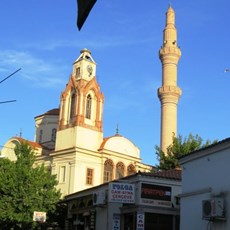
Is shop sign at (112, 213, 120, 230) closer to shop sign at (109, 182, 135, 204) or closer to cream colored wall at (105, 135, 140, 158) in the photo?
shop sign at (109, 182, 135, 204)

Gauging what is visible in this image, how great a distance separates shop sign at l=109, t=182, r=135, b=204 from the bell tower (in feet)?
70.0

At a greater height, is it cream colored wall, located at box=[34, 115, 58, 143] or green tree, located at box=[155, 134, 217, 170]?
cream colored wall, located at box=[34, 115, 58, 143]

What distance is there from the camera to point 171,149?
4250 cm

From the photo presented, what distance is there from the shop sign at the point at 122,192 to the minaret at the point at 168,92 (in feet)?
102

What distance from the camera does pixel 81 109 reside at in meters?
49.0

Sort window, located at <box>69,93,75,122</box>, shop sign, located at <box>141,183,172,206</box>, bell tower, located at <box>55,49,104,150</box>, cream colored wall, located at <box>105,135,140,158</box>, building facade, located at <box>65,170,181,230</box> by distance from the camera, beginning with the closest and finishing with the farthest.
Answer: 1. building facade, located at <box>65,170,181,230</box>
2. shop sign, located at <box>141,183,172,206</box>
3. bell tower, located at <box>55,49,104,150</box>
4. cream colored wall, located at <box>105,135,140,158</box>
5. window, located at <box>69,93,75,122</box>

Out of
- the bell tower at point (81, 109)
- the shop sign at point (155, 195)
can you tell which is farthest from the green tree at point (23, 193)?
the bell tower at point (81, 109)

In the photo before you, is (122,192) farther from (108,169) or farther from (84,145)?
(108,169)

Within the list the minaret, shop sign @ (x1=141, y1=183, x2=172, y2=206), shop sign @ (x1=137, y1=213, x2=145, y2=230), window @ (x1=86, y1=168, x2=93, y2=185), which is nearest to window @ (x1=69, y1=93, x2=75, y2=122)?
window @ (x1=86, y1=168, x2=93, y2=185)

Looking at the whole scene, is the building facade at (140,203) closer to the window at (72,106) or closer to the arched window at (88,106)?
the arched window at (88,106)

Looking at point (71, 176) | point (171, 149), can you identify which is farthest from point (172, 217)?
point (71, 176)

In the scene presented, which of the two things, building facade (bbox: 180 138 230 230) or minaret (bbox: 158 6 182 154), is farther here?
minaret (bbox: 158 6 182 154)

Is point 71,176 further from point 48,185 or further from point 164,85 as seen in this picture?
point 164,85

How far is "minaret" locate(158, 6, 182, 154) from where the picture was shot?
192ft
